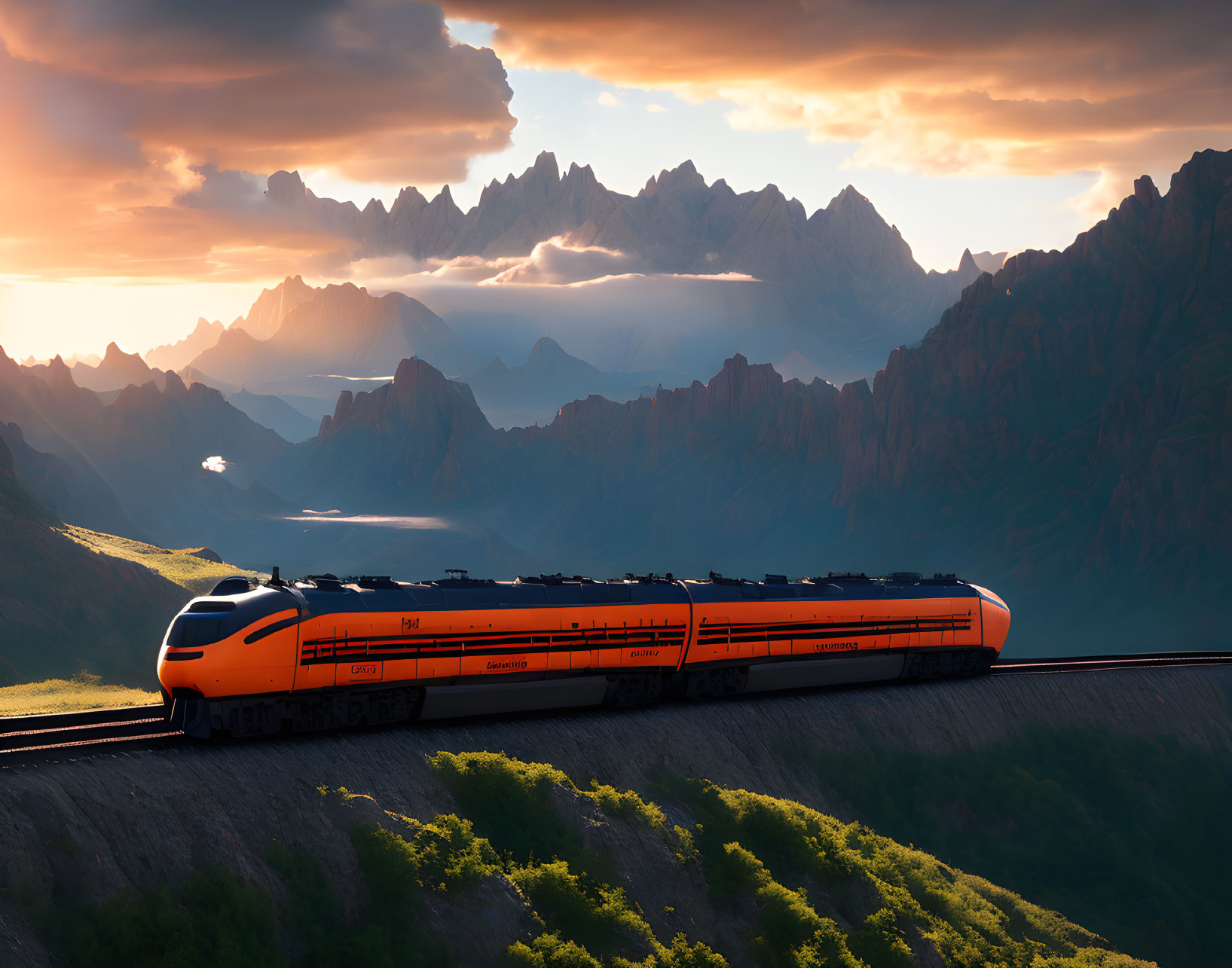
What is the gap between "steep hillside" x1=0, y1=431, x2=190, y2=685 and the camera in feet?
316

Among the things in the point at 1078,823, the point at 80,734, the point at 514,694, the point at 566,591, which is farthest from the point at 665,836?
the point at 1078,823

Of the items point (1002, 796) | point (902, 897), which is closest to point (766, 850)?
point (902, 897)

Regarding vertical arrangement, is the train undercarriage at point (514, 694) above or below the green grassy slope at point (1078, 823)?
above

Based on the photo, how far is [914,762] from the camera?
44.9m

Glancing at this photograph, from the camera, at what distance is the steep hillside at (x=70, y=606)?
96188 mm

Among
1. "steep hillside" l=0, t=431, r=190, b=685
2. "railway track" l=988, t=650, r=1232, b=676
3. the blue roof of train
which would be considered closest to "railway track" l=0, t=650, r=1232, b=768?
the blue roof of train

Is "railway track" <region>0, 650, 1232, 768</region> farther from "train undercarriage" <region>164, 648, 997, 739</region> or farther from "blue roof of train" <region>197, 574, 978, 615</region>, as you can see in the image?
"blue roof of train" <region>197, 574, 978, 615</region>

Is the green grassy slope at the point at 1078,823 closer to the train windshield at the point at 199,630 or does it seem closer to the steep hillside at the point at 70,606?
the train windshield at the point at 199,630

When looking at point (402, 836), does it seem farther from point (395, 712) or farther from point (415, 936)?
point (395, 712)

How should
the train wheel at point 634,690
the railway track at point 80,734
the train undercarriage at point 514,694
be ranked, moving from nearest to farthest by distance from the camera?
the railway track at point 80,734, the train undercarriage at point 514,694, the train wheel at point 634,690

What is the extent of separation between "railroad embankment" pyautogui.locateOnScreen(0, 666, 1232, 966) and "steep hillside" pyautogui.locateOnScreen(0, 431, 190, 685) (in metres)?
75.2

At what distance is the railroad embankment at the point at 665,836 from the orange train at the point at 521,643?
105cm

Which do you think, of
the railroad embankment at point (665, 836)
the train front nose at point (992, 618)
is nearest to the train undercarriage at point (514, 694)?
the railroad embankment at point (665, 836)

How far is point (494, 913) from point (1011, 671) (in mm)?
35928
